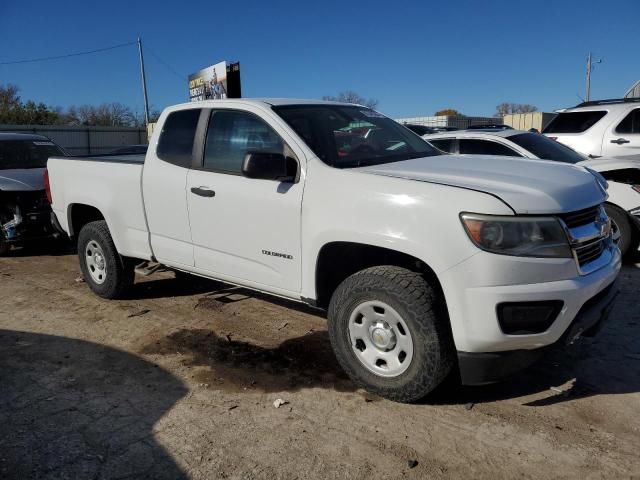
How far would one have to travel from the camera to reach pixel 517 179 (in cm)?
323

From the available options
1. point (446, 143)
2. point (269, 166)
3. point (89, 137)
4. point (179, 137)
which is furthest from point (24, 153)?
point (89, 137)

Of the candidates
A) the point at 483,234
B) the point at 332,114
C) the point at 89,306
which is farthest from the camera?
the point at 89,306

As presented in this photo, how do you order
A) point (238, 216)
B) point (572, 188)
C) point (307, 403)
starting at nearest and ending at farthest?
point (572, 188)
point (307, 403)
point (238, 216)

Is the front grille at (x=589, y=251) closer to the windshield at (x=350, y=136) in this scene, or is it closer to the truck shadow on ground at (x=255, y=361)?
the windshield at (x=350, y=136)

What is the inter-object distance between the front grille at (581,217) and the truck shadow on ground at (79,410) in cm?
250

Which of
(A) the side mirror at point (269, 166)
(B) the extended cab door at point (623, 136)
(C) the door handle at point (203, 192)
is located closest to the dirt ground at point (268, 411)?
(C) the door handle at point (203, 192)

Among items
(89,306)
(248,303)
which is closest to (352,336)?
(248,303)

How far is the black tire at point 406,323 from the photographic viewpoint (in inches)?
124

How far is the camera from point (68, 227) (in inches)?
232

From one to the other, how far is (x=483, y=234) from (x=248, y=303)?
315 cm

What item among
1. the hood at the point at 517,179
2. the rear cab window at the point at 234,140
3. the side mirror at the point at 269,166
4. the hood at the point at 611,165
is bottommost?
the hood at the point at 611,165

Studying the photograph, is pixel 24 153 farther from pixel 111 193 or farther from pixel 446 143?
pixel 446 143

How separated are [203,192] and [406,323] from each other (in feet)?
6.37

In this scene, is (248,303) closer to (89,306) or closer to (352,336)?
(89,306)
